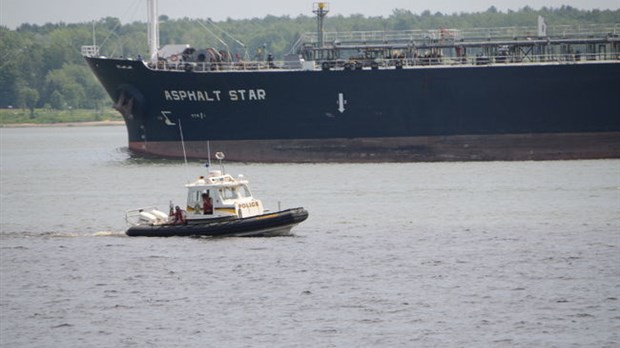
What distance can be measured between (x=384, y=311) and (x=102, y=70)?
131 feet

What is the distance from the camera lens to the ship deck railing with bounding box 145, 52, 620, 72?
64.4m

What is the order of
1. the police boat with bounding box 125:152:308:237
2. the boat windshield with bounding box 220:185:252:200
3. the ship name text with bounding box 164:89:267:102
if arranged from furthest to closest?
the ship name text with bounding box 164:89:267:102 < the boat windshield with bounding box 220:185:252:200 < the police boat with bounding box 125:152:308:237

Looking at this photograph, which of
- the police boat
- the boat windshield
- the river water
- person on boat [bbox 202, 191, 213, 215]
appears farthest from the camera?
the boat windshield

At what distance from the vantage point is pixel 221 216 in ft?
128

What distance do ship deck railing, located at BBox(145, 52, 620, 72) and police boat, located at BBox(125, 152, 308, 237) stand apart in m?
25.0

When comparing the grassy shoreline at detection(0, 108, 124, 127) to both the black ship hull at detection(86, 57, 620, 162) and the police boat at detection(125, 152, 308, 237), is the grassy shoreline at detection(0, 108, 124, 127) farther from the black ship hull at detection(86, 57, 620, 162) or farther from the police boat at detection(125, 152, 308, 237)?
the police boat at detection(125, 152, 308, 237)

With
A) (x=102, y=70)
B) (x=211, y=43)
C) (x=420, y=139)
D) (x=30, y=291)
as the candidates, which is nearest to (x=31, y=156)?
(x=102, y=70)

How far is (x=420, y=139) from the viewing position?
2509 inches

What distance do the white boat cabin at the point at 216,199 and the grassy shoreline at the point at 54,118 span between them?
5033 inches

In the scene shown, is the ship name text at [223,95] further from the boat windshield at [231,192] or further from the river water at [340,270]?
the boat windshield at [231,192]

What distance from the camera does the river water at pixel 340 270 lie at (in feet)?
93.1

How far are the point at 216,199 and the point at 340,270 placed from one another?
18.4 feet

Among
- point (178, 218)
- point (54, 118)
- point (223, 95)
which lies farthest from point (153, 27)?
point (54, 118)

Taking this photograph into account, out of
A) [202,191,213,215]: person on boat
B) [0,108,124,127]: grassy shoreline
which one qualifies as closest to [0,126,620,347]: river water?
[202,191,213,215]: person on boat
